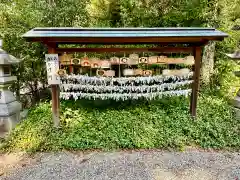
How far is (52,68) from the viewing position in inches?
166

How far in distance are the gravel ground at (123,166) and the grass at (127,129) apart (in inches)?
8.3

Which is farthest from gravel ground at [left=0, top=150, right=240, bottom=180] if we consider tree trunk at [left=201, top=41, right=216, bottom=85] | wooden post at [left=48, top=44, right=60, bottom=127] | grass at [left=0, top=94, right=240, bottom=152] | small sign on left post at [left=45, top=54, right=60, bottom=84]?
tree trunk at [left=201, top=41, right=216, bottom=85]

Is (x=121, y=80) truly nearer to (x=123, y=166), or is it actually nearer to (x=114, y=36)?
(x=114, y=36)

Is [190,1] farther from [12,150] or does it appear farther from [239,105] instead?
[12,150]

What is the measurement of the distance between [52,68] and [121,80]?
142cm

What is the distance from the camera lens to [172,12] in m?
6.90

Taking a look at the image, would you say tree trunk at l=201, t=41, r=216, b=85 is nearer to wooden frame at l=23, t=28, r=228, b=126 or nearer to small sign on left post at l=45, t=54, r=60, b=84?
wooden frame at l=23, t=28, r=228, b=126

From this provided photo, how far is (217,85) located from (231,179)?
12.9ft

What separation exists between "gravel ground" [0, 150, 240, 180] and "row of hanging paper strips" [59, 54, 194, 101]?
1.22 meters

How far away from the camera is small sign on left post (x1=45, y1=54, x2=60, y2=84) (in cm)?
416

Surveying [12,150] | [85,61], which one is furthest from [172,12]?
[12,150]

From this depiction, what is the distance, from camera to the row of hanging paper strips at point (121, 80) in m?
4.31

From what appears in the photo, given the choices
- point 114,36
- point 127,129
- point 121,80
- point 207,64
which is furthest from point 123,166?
point 207,64

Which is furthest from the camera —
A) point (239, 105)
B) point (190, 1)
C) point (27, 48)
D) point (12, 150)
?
point (190, 1)
